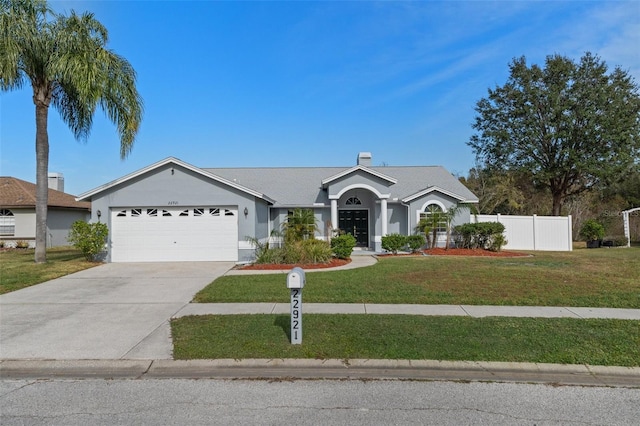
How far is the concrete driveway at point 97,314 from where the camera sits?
5.66 meters

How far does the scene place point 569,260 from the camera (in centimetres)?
1522

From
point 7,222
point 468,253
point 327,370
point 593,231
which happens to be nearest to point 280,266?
point 327,370

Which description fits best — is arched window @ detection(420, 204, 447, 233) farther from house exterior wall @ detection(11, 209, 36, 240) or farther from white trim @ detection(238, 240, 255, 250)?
house exterior wall @ detection(11, 209, 36, 240)

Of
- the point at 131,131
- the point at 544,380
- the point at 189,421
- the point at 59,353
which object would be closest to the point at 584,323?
the point at 544,380

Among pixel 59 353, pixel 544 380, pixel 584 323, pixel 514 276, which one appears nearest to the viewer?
pixel 544 380

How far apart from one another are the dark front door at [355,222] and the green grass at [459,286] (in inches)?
290

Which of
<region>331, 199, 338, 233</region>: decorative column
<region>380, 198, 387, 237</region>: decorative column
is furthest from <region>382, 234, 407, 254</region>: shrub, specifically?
<region>331, 199, 338, 233</region>: decorative column

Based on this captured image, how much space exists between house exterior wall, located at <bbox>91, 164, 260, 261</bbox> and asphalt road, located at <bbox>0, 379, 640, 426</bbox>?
11901mm

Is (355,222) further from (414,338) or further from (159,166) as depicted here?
(414,338)

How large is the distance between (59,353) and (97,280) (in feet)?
22.1

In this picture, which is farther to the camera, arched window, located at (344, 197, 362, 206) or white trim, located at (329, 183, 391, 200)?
arched window, located at (344, 197, 362, 206)

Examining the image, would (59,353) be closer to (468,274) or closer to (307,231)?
(468,274)

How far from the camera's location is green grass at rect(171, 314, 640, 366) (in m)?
5.19

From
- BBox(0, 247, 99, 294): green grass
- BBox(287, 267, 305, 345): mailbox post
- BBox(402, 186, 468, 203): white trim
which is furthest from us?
BBox(402, 186, 468, 203): white trim
